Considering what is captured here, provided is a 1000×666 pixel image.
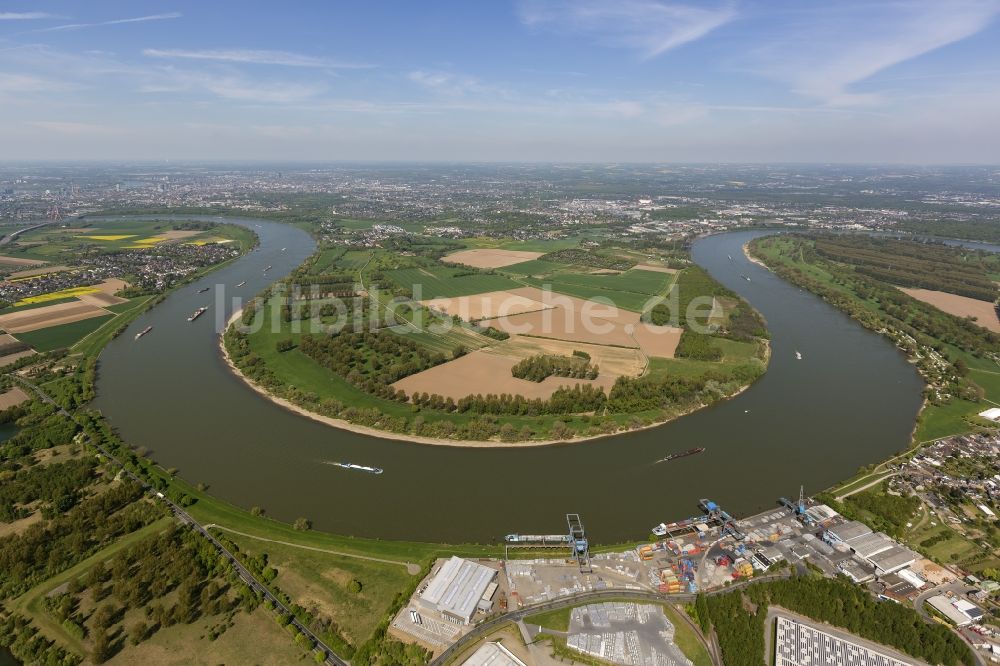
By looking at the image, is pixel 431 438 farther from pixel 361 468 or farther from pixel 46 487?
pixel 46 487

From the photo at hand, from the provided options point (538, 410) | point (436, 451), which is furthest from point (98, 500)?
point (538, 410)

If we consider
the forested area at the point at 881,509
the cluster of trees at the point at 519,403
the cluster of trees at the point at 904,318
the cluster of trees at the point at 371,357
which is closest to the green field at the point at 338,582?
the cluster of trees at the point at 519,403

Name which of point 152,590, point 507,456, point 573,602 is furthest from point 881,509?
point 152,590

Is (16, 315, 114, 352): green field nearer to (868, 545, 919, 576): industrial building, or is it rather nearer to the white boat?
the white boat

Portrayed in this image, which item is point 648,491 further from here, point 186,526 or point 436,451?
point 186,526

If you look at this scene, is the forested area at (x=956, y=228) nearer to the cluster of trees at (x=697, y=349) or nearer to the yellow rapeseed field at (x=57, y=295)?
the cluster of trees at (x=697, y=349)

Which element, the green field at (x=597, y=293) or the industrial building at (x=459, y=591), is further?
the green field at (x=597, y=293)
